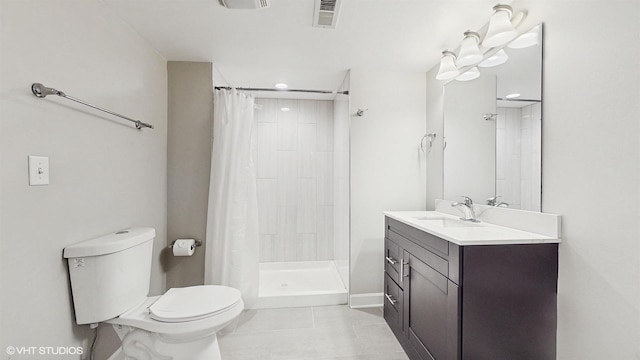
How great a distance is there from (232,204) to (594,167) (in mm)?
2309

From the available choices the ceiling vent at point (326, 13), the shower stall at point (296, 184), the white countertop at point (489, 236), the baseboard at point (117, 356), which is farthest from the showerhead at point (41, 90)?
the shower stall at point (296, 184)

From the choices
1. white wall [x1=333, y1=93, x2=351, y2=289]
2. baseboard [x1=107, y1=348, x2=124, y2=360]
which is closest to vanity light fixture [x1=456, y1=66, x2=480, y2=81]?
white wall [x1=333, y1=93, x2=351, y2=289]

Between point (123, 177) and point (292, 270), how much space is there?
86.7 inches

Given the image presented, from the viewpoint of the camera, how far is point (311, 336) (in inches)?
79.6

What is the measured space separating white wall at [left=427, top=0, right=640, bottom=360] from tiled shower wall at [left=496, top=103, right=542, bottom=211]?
0.05 metres

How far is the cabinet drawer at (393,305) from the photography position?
1.90 m

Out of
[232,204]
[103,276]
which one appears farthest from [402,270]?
[103,276]

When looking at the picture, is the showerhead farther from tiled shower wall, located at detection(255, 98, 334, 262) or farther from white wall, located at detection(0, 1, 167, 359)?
tiled shower wall, located at detection(255, 98, 334, 262)

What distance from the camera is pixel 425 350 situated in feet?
5.04

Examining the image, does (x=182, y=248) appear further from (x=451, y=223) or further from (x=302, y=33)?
(x=451, y=223)

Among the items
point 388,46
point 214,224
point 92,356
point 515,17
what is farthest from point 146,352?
point 515,17

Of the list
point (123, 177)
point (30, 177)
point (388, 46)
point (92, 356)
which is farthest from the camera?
point (388, 46)

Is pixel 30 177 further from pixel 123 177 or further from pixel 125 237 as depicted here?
pixel 123 177

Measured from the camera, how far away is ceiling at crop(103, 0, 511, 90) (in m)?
1.61
